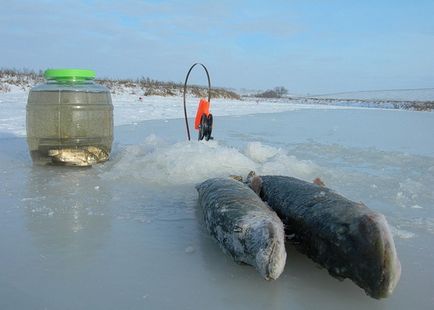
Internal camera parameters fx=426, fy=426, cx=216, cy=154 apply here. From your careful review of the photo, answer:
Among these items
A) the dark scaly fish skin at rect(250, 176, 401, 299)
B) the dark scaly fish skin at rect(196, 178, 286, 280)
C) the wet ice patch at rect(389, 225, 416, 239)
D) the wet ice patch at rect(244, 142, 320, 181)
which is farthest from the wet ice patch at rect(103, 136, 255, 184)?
the wet ice patch at rect(389, 225, 416, 239)

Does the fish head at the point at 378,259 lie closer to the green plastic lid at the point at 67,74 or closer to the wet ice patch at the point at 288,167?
the wet ice patch at the point at 288,167

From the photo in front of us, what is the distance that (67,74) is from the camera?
459 centimetres

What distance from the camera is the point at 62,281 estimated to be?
1970 millimetres

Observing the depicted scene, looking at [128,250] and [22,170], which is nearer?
[128,250]

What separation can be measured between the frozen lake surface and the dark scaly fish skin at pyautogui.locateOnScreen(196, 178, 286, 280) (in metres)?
0.12

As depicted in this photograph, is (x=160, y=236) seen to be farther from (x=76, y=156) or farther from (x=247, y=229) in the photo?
(x=76, y=156)

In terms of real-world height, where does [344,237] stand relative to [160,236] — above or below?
above

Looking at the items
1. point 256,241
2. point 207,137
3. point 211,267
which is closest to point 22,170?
point 207,137

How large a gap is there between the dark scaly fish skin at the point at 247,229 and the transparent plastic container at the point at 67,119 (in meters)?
2.45

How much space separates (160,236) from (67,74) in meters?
2.71

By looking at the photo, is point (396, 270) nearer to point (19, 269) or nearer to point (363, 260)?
point (363, 260)

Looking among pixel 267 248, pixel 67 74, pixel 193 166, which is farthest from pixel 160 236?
pixel 67 74

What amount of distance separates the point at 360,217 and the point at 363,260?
21 centimetres

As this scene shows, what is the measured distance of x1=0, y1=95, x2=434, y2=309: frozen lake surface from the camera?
6.18 ft
